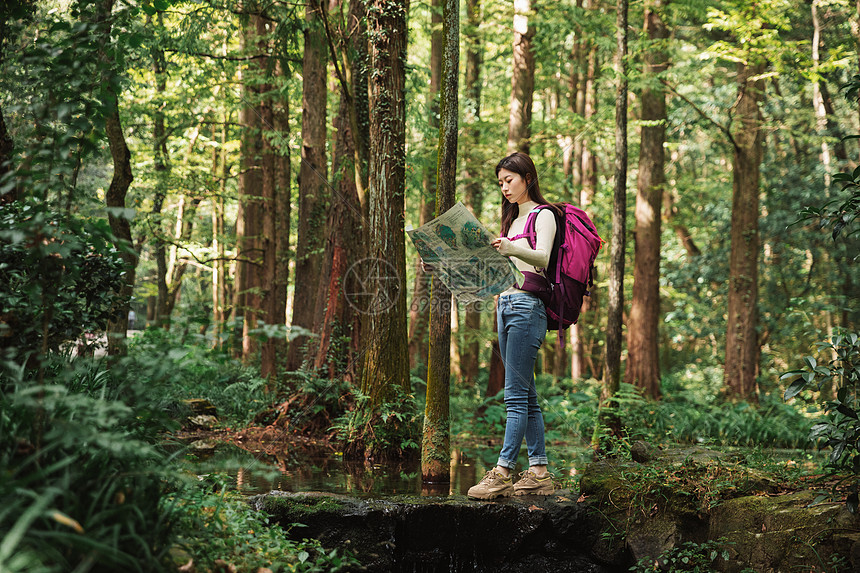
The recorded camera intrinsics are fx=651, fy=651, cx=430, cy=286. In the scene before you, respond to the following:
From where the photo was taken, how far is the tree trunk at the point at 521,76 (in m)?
12.7

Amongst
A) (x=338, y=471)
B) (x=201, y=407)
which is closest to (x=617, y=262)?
(x=338, y=471)

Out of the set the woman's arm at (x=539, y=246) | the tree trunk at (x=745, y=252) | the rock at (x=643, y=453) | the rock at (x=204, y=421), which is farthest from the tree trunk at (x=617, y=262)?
the tree trunk at (x=745, y=252)

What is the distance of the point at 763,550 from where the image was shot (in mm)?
4168

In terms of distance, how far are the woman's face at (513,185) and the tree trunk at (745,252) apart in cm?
1062

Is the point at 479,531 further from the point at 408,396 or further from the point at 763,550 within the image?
the point at 408,396

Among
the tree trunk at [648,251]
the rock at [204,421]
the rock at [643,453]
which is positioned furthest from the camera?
the tree trunk at [648,251]

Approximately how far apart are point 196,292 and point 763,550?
119 ft

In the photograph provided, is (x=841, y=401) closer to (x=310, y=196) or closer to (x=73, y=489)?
(x=73, y=489)

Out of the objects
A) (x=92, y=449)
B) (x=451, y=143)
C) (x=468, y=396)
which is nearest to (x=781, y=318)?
(x=468, y=396)

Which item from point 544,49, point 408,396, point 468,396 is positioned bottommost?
point 468,396

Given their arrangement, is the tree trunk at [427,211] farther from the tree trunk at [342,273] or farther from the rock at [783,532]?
the rock at [783,532]

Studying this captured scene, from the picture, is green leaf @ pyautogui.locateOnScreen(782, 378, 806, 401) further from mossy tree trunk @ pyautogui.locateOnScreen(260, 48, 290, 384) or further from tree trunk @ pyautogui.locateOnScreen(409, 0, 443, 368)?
tree trunk @ pyautogui.locateOnScreen(409, 0, 443, 368)

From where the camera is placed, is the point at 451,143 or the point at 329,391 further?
the point at 329,391

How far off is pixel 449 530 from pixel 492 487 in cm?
45
